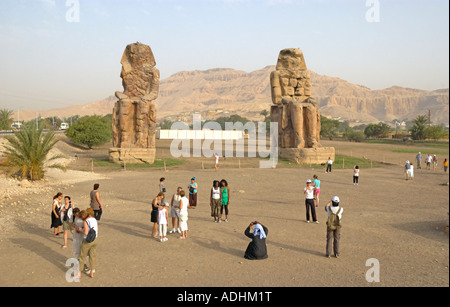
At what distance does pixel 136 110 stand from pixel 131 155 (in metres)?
2.79

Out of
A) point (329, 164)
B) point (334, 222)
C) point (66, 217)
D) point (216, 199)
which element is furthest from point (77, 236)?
point (329, 164)

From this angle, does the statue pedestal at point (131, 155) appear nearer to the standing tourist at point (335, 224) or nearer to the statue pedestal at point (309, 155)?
the statue pedestal at point (309, 155)

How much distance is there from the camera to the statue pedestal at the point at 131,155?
861 inches

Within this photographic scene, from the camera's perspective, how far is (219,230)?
8953 millimetres

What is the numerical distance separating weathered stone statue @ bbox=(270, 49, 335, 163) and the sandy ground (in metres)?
8.46

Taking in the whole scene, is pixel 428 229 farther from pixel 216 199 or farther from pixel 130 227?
pixel 130 227

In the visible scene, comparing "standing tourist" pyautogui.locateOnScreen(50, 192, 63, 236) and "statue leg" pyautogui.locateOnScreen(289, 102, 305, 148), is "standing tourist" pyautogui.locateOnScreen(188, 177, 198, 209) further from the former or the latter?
"statue leg" pyautogui.locateOnScreen(289, 102, 305, 148)

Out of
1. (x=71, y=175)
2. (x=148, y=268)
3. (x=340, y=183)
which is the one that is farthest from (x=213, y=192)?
(x=71, y=175)

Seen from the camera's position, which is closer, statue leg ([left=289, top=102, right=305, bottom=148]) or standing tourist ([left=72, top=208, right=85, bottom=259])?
standing tourist ([left=72, top=208, right=85, bottom=259])

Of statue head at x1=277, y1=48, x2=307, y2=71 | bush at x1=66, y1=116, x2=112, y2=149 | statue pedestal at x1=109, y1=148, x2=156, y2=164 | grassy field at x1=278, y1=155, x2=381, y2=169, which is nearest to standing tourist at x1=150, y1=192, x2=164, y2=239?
statue pedestal at x1=109, y1=148, x2=156, y2=164

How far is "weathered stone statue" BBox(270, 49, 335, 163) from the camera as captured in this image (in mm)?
23062

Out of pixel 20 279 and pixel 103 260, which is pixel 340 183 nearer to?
pixel 103 260

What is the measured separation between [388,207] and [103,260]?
28.3ft

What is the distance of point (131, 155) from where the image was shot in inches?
864
